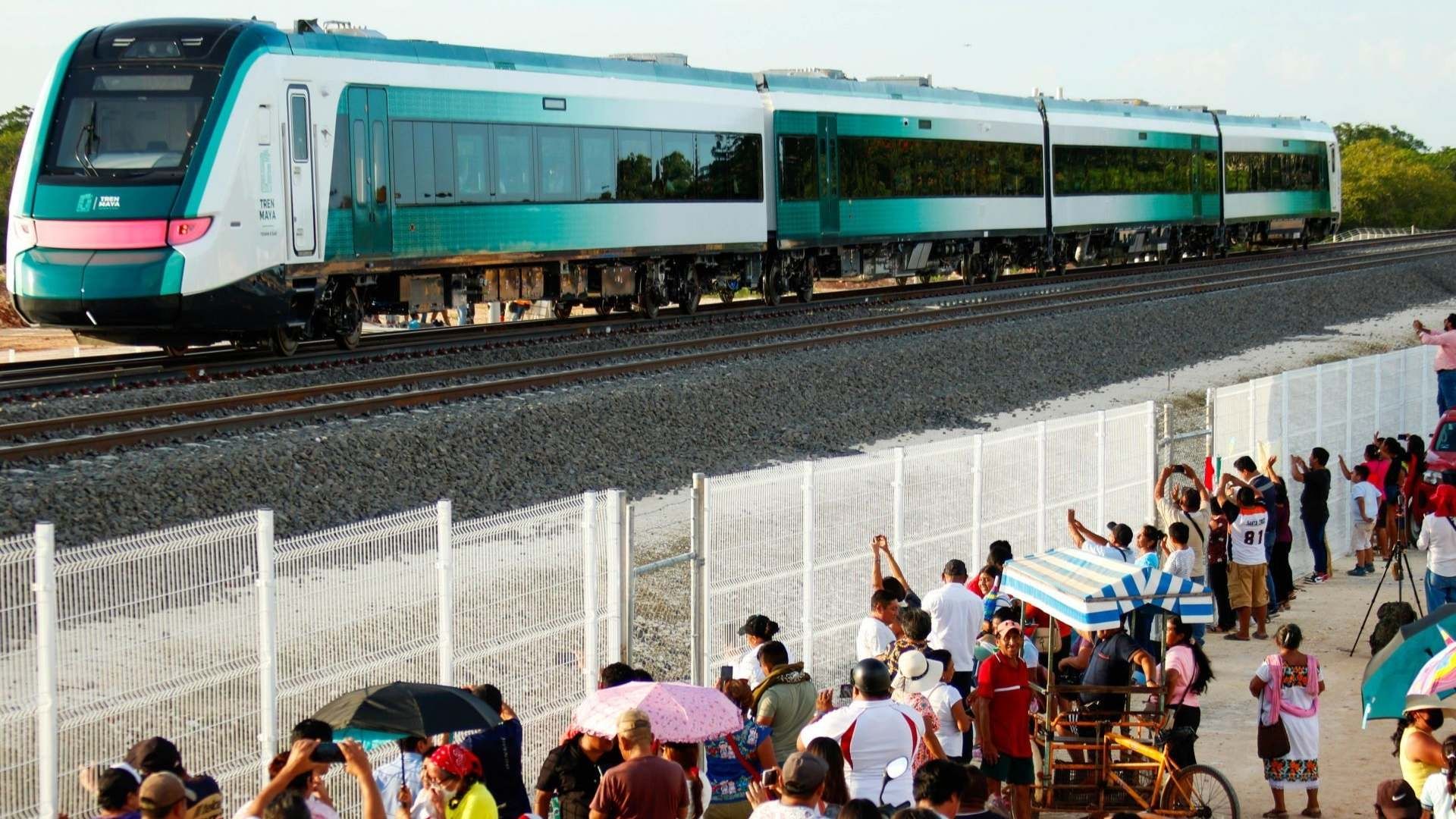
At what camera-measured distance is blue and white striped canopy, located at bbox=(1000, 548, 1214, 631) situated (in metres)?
9.67

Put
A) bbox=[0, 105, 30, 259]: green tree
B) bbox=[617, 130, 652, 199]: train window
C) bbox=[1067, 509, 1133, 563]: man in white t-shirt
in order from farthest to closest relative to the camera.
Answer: bbox=[0, 105, 30, 259]: green tree, bbox=[617, 130, 652, 199]: train window, bbox=[1067, 509, 1133, 563]: man in white t-shirt

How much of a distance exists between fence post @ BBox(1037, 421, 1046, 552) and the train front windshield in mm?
9856

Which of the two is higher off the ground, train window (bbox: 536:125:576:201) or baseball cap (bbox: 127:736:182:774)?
train window (bbox: 536:125:576:201)

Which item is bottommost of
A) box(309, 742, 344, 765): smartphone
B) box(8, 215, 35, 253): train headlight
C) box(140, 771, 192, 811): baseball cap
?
box(309, 742, 344, 765): smartphone

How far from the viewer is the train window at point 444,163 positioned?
2258cm

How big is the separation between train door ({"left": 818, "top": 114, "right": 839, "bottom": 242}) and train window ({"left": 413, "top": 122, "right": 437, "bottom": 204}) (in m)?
11.0

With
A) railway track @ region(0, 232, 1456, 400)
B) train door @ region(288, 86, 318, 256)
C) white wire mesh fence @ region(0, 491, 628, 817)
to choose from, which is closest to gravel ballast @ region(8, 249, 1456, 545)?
railway track @ region(0, 232, 1456, 400)

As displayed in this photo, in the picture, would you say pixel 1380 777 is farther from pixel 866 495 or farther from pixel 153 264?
pixel 153 264

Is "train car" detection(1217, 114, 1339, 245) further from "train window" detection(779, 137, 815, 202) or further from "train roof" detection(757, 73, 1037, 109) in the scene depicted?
"train window" detection(779, 137, 815, 202)

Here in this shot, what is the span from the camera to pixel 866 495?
1172 cm

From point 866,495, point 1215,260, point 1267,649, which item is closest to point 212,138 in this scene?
point 866,495

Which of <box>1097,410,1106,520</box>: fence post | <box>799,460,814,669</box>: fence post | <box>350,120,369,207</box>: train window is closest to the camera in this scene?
Answer: <box>799,460,814,669</box>: fence post

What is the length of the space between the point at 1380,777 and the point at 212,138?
13254 millimetres

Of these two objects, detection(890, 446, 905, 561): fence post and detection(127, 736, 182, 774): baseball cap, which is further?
detection(890, 446, 905, 561): fence post
